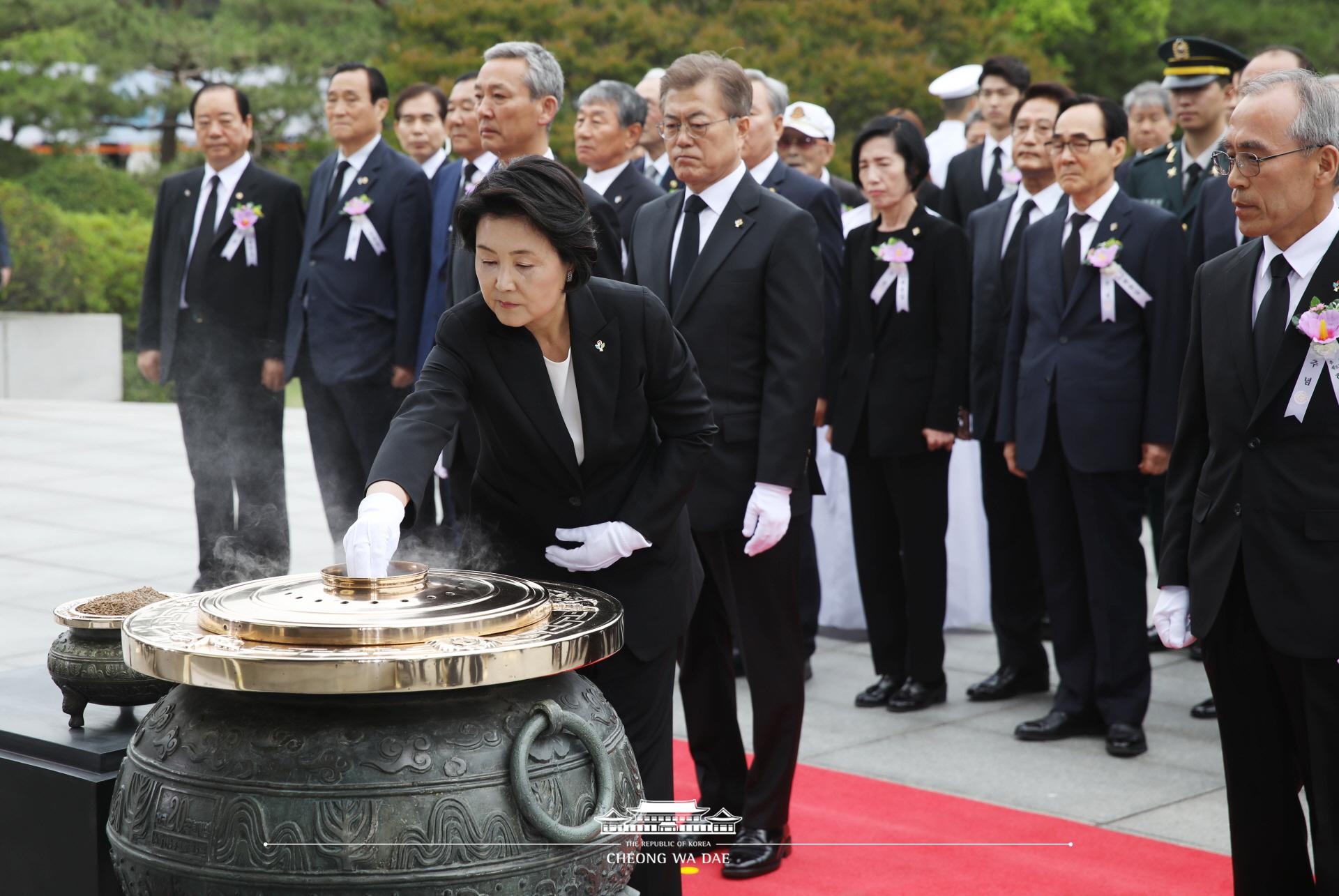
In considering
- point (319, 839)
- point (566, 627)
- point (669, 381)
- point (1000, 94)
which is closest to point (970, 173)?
point (1000, 94)

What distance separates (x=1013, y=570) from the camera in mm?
5211

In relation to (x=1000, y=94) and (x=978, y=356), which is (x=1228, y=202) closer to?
(x=978, y=356)

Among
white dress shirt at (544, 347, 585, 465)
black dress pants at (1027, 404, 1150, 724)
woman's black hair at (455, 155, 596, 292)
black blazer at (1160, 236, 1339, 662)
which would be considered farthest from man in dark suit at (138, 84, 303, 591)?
black blazer at (1160, 236, 1339, 662)

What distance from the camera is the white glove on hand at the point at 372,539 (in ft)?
7.72

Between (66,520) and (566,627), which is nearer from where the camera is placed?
(566,627)

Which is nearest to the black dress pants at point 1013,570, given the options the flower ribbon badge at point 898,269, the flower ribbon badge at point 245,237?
the flower ribbon badge at point 898,269

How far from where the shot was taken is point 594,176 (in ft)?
18.7

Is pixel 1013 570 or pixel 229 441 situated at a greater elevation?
pixel 229 441

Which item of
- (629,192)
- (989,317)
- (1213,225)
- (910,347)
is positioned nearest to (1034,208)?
(989,317)

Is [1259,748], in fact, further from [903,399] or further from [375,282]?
[375,282]

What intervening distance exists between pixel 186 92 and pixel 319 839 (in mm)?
18715

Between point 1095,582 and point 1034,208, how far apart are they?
4.97ft

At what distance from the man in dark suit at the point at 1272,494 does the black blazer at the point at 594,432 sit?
3.46 feet

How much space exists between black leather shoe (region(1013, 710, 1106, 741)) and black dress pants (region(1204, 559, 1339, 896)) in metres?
1.68
